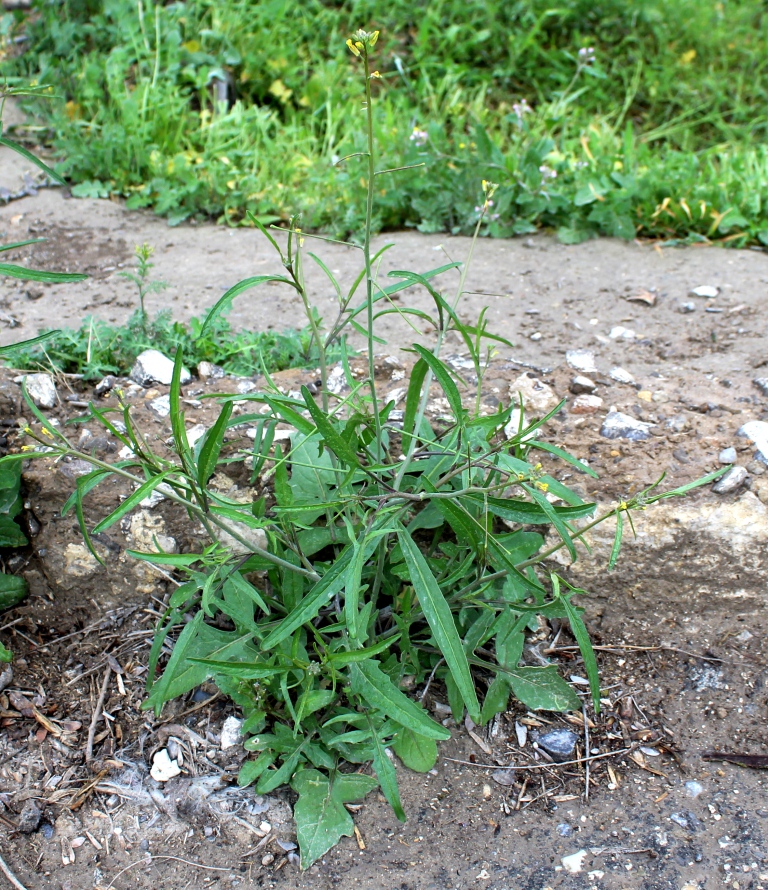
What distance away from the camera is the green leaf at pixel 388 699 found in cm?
174

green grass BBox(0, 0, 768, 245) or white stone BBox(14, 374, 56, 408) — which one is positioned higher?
green grass BBox(0, 0, 768, 245)

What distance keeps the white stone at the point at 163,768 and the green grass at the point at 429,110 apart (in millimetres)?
2323

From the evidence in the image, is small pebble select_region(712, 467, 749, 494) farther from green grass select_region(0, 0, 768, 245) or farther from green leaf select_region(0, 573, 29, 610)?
green leaf select_region(0, 573, 29, 610)

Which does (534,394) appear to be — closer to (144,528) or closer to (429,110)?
(144,528)

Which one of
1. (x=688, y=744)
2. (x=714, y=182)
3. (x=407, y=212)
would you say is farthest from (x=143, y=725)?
(x=714, y=182)

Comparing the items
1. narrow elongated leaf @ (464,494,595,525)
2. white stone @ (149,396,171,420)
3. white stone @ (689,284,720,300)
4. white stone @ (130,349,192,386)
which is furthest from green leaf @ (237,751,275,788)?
white stone @ (689,284,720,300)

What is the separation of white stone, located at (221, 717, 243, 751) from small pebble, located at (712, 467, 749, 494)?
1430 millimetres

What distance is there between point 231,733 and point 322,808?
330mm

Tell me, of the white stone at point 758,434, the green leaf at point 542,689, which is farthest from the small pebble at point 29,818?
the white stone at point 758,434

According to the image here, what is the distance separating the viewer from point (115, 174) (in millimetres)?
3932

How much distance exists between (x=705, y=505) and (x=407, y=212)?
209 centimetres

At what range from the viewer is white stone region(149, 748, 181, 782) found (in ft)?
6.73

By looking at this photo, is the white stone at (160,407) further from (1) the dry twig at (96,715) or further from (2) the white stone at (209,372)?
(1) the dry twig at (96,715)

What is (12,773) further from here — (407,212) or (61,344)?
(407,212)
